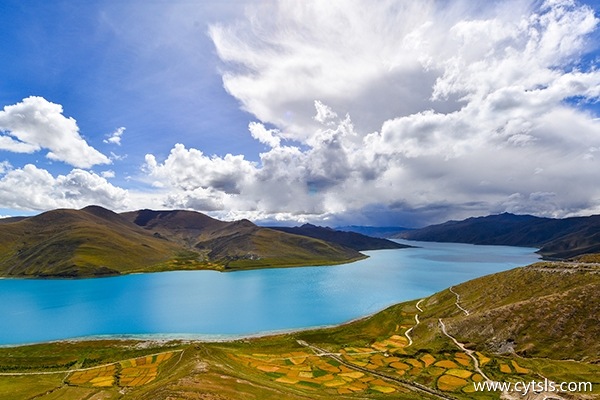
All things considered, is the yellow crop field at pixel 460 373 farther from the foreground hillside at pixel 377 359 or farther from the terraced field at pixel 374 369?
the foreground hillside at pixel 377 359

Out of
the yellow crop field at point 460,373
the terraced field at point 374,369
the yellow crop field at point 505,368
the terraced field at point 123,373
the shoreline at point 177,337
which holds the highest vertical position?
the yellow crop field at point 505,368

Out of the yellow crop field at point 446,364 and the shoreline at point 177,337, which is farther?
the shoreline at point 177,337

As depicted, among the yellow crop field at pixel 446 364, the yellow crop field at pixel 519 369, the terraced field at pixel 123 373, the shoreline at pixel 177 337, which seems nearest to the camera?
the yellow crop field at pixel 519 369

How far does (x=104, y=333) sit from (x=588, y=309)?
546 feet

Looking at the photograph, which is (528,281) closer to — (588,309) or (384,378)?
(588,309)

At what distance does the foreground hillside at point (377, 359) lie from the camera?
204ft

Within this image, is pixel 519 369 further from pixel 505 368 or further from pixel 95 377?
pixel 95 377

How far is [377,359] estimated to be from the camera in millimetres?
85688

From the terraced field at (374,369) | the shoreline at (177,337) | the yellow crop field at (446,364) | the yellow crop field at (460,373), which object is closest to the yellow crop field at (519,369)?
the terraced field at (374,369)

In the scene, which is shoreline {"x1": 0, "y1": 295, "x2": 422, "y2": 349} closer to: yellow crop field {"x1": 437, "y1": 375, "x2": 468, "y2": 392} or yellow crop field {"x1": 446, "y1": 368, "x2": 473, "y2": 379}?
yellow crop field {"x1": 446, "y1": 368, "x2": 473, "y2": 379}

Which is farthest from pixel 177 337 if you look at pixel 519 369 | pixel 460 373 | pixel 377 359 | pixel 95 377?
pixel 519 369

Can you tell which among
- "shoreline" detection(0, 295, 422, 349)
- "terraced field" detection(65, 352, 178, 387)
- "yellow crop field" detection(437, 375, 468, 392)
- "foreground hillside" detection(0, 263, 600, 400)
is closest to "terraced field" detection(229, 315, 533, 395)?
"yellow crop field" detection(437, 375, 468, 392)

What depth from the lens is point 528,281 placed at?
4648 inches

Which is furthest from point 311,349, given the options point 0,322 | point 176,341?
point 0,322
